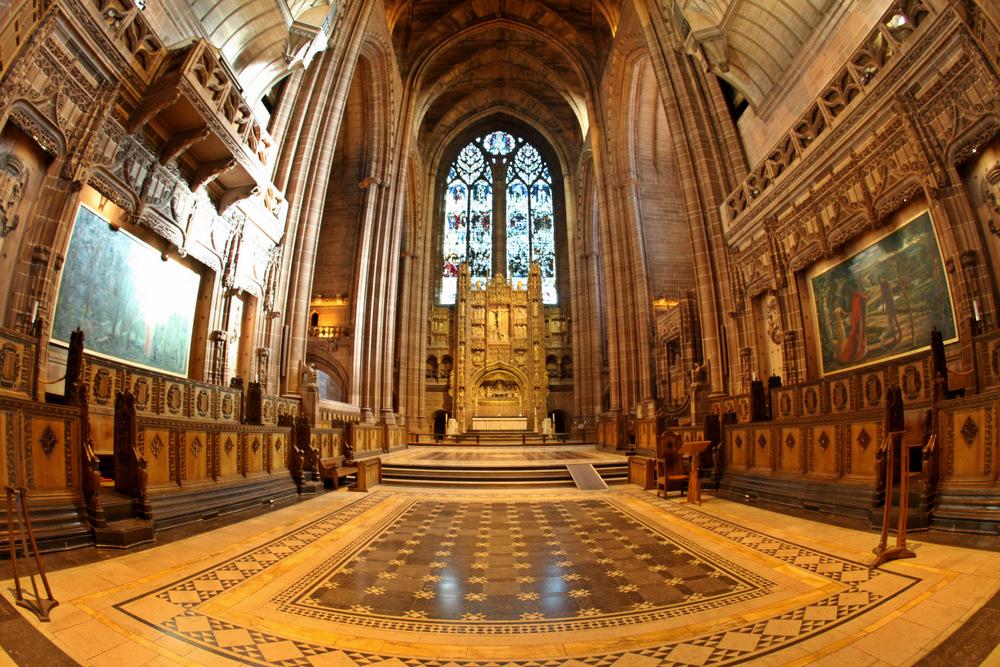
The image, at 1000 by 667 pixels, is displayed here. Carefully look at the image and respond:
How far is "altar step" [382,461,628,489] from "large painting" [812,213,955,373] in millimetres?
4838

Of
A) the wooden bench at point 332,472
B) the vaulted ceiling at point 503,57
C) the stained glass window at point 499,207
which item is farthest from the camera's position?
the stained glass window at point 499,207

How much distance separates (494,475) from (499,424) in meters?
14.4

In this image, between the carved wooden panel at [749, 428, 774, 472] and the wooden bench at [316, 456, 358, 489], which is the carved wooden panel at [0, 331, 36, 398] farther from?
the carved wooden panel at [749, 428, 774, 472]

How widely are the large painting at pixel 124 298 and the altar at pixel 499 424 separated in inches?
642

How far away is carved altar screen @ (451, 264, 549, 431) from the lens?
25.7 meters

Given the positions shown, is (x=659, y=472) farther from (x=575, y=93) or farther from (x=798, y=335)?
(x=575, y=93)

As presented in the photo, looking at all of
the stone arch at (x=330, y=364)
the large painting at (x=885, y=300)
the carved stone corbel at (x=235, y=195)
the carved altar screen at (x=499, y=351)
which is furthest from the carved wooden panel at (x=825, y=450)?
the carved altar screen at (x=499, y=351)

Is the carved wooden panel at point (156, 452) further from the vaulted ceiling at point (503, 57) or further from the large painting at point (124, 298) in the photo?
the vaulted ceiling at point (503, 57)

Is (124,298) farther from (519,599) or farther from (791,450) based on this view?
(791,450)

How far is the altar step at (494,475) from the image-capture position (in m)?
9.32

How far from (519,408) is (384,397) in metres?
9.64

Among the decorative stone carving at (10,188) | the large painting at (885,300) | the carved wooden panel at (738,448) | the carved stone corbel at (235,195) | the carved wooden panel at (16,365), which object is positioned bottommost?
the carved wooden panel at (738,448)

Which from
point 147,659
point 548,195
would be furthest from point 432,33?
point 147,659

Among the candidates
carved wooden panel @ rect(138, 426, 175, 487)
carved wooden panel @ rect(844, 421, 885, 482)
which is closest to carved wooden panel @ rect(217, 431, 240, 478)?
carved wooden panel @ rect(138, 426, 175, 487)
